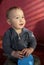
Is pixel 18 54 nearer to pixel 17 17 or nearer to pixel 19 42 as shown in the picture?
pixel 19 42

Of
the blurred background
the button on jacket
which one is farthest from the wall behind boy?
the button on jacket

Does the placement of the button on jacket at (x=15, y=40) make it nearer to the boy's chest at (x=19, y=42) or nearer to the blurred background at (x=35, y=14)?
the boy's chest at (x=19, y=42)

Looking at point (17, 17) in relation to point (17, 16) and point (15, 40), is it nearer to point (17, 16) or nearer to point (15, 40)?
point (17, 16)

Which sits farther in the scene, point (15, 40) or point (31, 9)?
point (31, 9)

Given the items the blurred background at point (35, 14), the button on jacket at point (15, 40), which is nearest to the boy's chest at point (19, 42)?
the button on jacket at point (15, 40)

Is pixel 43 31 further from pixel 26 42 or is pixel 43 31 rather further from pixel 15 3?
pixel 26 42

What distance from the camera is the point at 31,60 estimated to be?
1.11 metres

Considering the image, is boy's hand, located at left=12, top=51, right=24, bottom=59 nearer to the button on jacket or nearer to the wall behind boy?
the button on jacket

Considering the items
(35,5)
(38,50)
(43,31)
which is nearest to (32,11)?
(35,5)

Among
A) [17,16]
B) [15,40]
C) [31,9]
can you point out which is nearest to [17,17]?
[17,16]

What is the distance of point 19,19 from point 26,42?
123mm

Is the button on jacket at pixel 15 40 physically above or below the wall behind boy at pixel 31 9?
below

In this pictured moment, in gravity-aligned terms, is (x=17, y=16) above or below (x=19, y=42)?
above

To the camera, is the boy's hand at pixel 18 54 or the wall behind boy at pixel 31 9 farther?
the wall behind boy at pixel 31 9
